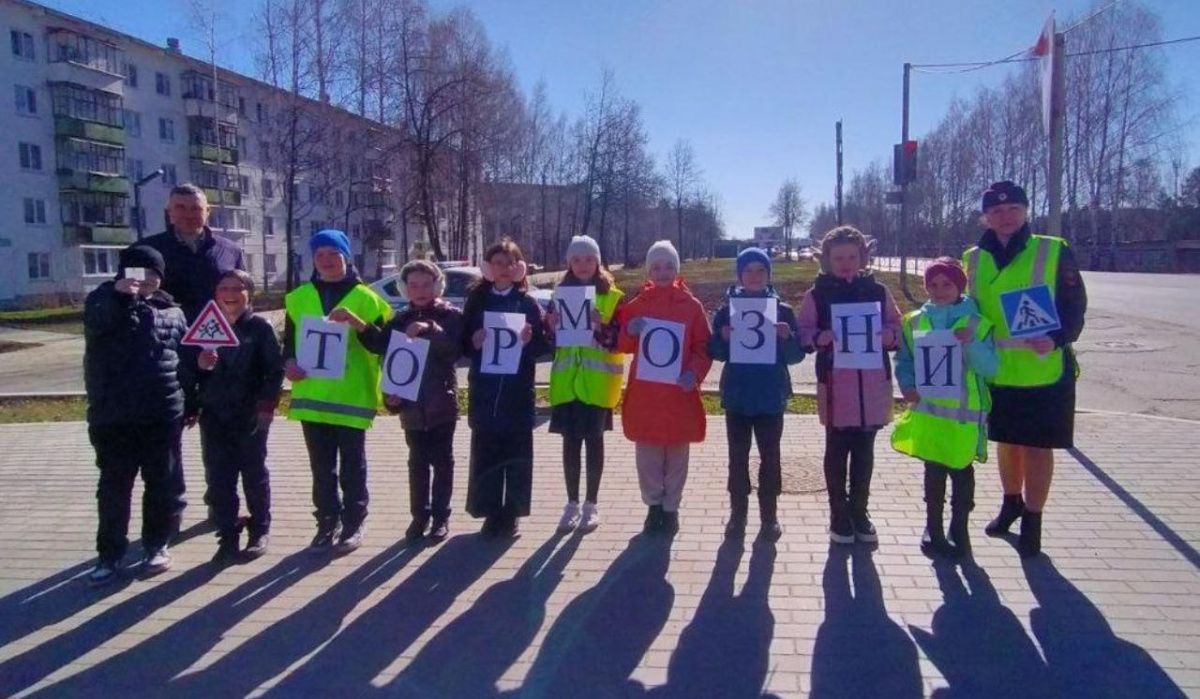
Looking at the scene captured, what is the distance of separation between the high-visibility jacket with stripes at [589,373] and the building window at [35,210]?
49061 mm

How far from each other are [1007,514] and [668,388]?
225 centimetres

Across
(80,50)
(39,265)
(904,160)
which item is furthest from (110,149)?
(904,160)

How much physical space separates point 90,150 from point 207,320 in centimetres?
5084

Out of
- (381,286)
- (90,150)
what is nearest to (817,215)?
(90,150)

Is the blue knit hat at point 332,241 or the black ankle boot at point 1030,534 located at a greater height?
the blue knit hat at point 332,241

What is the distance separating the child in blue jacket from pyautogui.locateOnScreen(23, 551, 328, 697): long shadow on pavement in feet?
8.93

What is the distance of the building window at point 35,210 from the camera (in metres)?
44.0

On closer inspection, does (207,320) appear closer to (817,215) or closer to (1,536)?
(1,536)

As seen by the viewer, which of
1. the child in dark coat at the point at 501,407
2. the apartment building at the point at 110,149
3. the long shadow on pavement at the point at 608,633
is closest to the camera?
the long shadow on pavement at the point at 608,633

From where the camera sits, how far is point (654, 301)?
5.28m

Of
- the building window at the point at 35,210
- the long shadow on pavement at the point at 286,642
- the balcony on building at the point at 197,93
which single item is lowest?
the long shadow on pavement at the point at 286,642

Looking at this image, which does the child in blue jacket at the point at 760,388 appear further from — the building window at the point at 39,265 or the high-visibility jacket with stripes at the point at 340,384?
the building window at the point at 39,265

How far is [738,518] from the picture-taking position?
208 inches

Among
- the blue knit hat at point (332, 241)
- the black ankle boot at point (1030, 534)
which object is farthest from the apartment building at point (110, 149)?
the black ankle boot at point (1030, 534)
